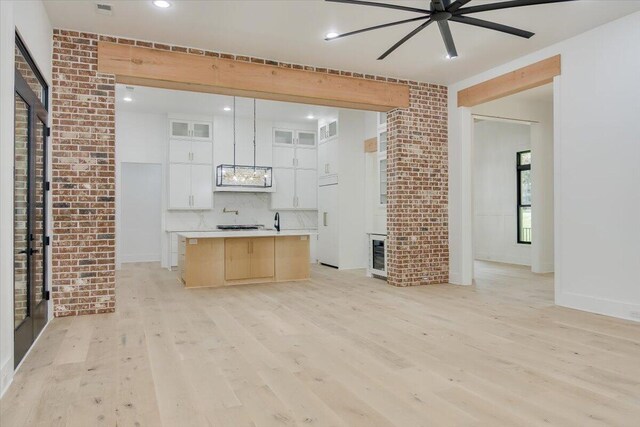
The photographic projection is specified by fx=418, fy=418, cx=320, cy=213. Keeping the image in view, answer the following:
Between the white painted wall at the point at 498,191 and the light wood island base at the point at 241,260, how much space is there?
4774 mm

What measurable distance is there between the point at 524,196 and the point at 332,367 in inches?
291

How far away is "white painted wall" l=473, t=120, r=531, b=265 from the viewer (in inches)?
348

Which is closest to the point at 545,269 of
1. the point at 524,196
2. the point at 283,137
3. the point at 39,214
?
the point at 524,196

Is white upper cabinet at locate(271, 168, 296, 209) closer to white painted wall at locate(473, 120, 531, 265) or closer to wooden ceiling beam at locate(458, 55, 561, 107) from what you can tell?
wooden ceiling beam at locate(458, 55, 561, 107)

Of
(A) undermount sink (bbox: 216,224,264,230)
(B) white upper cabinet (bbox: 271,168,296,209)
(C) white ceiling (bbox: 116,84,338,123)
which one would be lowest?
(A) undermount sink (bbox: 216,224,264,230)

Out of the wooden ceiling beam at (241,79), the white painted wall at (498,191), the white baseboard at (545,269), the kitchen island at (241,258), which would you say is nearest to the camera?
the wooden ceiling beam at (241,79)

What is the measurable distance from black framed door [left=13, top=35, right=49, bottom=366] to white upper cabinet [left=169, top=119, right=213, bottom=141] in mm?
4309

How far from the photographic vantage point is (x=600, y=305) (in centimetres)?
439

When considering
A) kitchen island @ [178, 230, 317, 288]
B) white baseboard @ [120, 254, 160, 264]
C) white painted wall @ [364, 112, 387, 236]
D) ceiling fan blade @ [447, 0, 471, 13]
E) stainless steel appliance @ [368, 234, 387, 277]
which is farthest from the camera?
white baseboard @ [120, 254, 160, 264]

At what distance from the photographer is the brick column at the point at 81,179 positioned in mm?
4320

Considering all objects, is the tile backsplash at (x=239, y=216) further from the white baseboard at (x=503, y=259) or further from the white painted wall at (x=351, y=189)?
the white baseboard at (x=503, y=259)

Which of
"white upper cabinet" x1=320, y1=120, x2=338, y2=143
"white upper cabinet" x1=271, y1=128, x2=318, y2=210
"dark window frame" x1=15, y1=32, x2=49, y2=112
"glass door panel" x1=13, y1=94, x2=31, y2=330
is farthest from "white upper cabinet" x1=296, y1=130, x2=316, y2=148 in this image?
"glass door panel" x1=13, y1=94, x2=31, y2=330

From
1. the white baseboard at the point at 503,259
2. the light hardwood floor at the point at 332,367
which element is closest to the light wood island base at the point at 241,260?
the light hardwood floor at the point at 332,367

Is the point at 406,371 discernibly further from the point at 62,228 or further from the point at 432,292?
the point at 62,228
